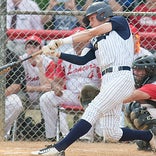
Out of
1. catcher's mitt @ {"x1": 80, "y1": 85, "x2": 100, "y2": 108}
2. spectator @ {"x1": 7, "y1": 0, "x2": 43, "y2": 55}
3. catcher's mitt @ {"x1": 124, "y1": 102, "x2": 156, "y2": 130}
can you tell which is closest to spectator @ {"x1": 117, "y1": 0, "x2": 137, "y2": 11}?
spectator @ {"x1": 7, "y1": 0, "x2": 43, "y2": 55}

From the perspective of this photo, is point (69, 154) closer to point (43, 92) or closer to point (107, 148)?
point (107, 148)

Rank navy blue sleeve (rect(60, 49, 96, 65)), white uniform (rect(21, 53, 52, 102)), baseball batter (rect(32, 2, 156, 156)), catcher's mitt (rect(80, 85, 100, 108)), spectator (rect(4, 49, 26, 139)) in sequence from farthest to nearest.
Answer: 1. white uniform (rect(21, 53, 52, 102))
2. spectator (rect(4, 49, 26, 139))
3. catcher's mitt (rect(80, 85, 100, 108))
4. navy blue sleeve (rect(60, 49, 96, 65))
5. baseball batter (rect(32, 2, 156, 156))

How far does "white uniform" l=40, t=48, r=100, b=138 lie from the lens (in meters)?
6.82

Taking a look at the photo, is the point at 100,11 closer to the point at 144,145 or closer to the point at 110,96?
the point at 110,96

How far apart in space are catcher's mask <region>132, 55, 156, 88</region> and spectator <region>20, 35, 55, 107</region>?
1.36 m

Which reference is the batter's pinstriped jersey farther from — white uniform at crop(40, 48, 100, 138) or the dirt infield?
white uniform at crop(40, 48, 100, 138)

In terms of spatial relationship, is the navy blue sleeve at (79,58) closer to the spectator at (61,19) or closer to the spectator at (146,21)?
the spectator at (146,21)

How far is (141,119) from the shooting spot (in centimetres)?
605

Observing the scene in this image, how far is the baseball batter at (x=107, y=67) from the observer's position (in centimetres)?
520

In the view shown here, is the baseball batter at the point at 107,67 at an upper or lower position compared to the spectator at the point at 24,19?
lower

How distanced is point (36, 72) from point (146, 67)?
5.49ft

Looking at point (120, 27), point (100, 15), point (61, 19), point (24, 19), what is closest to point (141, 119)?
point (120, 27)

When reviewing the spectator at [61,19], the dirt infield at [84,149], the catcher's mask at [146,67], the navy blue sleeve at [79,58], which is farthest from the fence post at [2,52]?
the catcher's mask at [146,67]

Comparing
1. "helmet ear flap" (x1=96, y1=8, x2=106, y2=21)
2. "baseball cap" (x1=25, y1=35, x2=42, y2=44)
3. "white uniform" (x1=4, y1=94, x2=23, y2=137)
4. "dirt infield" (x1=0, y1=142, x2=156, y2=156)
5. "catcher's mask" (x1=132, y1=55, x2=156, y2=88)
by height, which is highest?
"baseball cap" (x1=25, y1=35, x2=42, y2=44)
